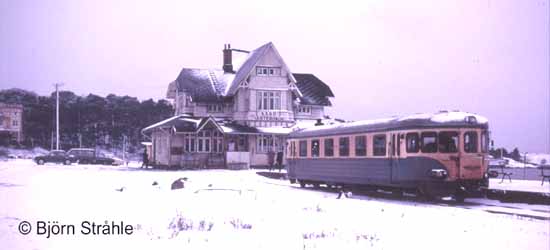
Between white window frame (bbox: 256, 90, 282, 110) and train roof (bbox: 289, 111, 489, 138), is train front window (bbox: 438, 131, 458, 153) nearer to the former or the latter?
train roof (bbox: 289, 111, 489, 138)

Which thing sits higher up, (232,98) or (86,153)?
(232,98)

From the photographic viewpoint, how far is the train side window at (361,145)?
17.4 metres

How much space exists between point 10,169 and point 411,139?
358 inches

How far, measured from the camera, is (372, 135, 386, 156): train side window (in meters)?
16.6

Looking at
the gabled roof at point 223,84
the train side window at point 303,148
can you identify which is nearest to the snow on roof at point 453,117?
the train side window at point 303,148

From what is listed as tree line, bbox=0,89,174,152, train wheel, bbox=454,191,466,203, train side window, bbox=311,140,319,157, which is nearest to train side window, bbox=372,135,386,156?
train wheel, bbox=454,191,466,203

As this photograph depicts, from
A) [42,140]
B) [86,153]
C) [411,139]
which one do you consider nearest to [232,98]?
[86,153]

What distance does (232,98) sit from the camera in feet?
125

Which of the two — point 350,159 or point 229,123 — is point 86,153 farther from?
point 350,159

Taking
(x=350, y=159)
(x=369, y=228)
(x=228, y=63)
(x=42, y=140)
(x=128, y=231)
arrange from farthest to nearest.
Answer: (x=228, y=63) < (x=350, y=159) < (x=42, y=140) < (x=369, y=228) < (x=128, y=231)

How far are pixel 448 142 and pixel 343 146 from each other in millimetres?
4071

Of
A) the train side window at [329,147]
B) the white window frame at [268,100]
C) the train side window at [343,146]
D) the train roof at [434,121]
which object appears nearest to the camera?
the train roof at [434,121]

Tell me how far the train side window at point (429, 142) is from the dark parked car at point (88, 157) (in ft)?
76.6

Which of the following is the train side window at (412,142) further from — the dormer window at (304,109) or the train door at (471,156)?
the dormer window at (304,109)
